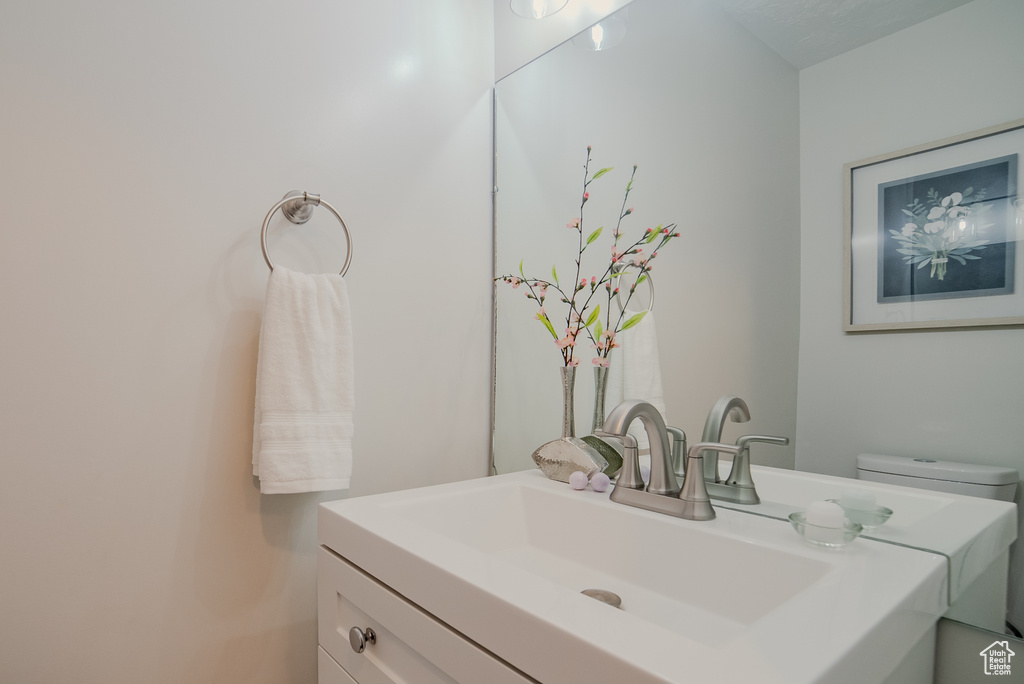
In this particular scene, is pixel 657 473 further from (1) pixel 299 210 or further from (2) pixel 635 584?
(1) pixel 299 210

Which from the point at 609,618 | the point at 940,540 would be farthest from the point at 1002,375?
the point at 609,618

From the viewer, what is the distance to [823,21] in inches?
33.4

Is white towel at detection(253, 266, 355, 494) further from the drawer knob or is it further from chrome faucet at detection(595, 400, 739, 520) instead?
chrome faucet at detection(595, 400, 739, 520)

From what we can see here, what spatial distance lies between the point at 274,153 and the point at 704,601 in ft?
3.46

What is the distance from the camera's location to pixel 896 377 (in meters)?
0.76

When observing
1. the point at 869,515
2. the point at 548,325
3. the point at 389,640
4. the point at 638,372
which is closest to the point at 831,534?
the point at 869,515

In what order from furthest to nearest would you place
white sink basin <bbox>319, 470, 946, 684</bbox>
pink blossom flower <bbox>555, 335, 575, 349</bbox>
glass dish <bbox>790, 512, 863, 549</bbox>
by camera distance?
pink blossom flower <bbox>555, 335, 575, 349</bbox> → glass dish <bbox>790, 512, 863, 549</bbox> → white sink basin <bbox>319, 470, 946, 684</bbox>

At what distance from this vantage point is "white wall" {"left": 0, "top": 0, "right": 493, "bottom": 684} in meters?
0.85

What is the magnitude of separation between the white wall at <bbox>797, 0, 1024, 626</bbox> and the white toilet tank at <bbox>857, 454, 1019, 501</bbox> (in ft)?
0.04

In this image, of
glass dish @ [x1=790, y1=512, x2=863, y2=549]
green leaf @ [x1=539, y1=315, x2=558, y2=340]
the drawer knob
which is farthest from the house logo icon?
green leaf @ [x1=539, y1=315, x2=558, y2=340]

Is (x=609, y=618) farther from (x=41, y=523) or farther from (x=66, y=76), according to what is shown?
(x=66, y=76)

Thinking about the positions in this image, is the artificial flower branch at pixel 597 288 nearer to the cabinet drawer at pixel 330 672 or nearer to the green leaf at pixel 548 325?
the green leaf at pixel 548 325

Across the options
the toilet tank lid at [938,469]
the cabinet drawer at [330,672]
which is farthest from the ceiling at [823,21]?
the cabinet drawer at [330,672]

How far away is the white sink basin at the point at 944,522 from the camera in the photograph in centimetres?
66
